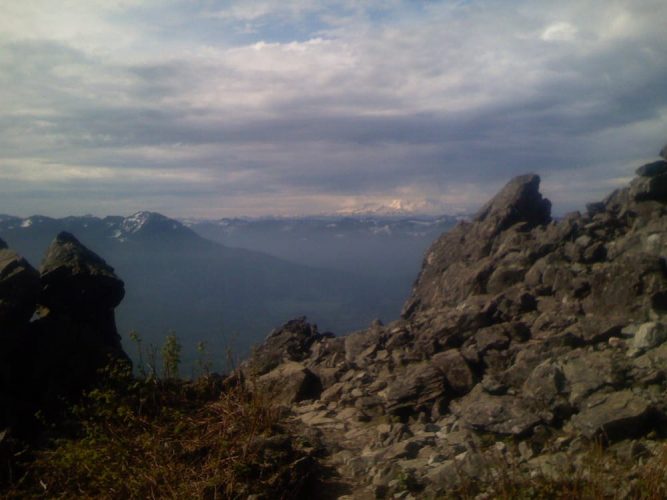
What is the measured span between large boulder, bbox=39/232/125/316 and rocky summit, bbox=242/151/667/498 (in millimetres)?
3778

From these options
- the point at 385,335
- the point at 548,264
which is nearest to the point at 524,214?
the point at 548,264

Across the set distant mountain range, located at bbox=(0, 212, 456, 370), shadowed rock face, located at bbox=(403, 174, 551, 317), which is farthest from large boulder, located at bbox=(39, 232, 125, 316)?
distant mountain range, located at bbox=(0, 212, 456, 370)

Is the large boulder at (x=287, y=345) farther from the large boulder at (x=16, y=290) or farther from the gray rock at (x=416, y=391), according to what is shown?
the large boulder at (x=16, y=290)

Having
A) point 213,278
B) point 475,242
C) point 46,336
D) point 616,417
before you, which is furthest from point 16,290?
point 213,278

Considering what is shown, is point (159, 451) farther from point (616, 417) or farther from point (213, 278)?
point (213, 278)

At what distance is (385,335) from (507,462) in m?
6.64

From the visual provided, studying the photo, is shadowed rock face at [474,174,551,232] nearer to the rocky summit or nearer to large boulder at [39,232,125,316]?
the rocky summit

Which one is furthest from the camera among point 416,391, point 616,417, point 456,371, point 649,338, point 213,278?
point 213,278

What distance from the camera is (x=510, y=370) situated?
8.84m

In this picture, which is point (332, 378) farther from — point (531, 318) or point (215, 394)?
point (531, 318)

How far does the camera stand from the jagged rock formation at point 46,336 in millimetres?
10258

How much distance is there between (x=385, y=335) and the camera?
13.2 m

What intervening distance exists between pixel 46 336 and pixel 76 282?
1933mm

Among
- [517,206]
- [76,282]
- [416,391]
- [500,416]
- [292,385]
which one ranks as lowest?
[292,385]
